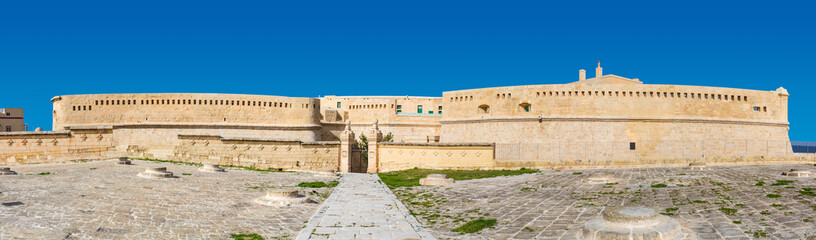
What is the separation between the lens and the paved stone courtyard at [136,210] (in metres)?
8.45

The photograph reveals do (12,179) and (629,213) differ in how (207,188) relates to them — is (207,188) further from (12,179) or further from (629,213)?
(629,213)

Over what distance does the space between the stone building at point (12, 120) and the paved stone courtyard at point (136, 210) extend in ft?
184

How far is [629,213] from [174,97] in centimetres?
3654

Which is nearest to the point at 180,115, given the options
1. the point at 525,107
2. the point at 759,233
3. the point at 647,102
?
the point at 525,107

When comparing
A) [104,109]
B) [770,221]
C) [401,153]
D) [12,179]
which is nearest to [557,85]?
[401,153]

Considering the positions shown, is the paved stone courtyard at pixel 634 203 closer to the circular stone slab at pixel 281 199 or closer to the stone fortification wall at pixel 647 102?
the circular stone slab at pixel 281 199

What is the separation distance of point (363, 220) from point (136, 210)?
460 centimetres

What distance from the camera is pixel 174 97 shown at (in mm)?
37250

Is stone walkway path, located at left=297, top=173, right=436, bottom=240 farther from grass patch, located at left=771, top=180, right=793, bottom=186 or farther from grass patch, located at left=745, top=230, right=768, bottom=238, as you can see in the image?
grass patch, located at left=771, top=180, right=793, bottom=186

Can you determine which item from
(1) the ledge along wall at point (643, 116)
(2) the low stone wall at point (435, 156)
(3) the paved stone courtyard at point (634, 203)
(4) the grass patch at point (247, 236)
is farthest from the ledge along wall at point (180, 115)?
(4) the grass patch at point (247, 236)

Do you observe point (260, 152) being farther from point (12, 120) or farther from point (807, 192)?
point (12, 120)

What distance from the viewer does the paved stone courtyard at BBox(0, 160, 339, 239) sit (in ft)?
27.7

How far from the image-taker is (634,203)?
10.4 metres

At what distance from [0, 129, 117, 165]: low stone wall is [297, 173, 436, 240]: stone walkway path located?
18361 millimetres
